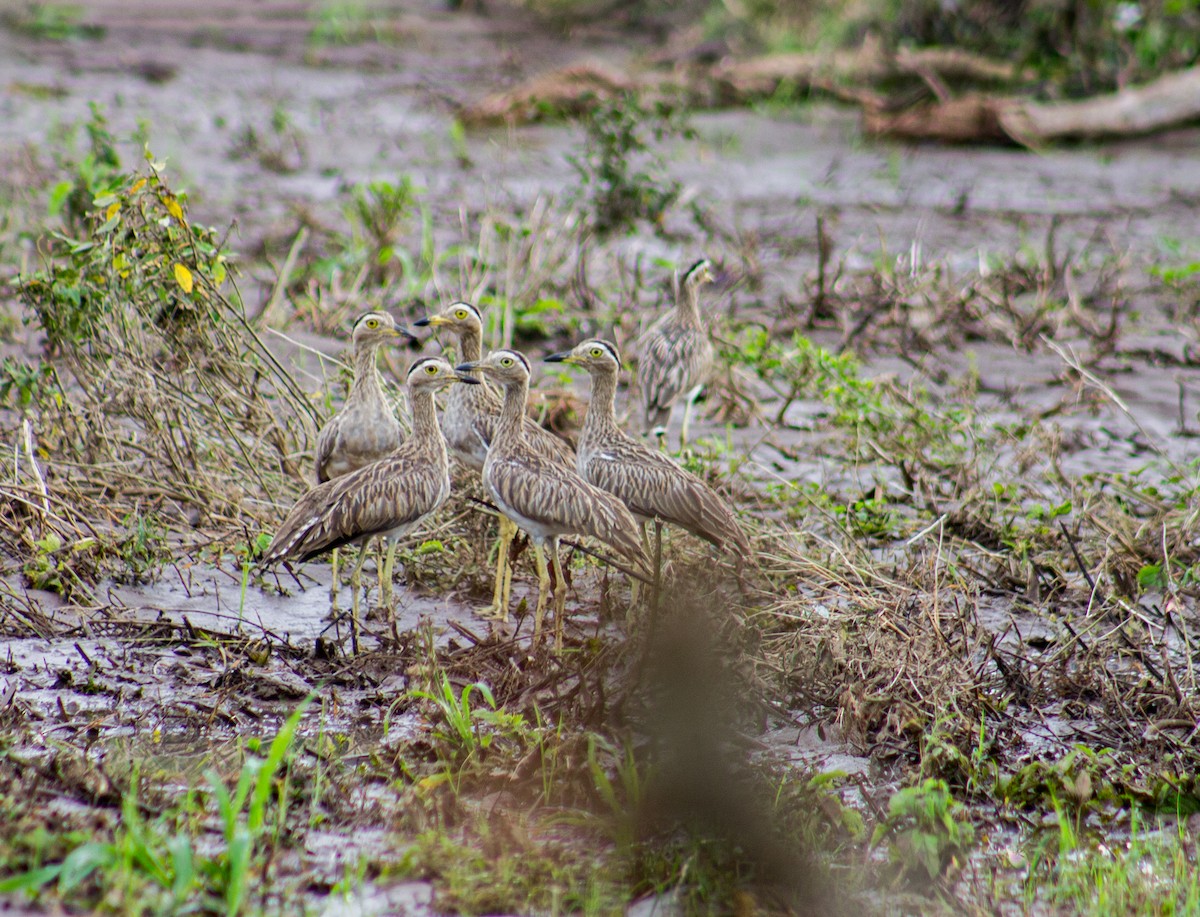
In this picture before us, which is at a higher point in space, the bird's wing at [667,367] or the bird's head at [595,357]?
the bird's head at [595,357]

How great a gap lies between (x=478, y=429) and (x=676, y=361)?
5.83ft

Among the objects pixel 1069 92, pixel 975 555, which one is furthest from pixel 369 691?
pixel 1069 92

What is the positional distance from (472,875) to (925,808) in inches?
57.2

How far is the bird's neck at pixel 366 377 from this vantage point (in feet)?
21.8

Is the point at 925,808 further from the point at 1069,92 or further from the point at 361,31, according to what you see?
the point at 361,31

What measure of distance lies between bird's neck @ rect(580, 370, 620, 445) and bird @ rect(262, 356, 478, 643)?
79 centimetres

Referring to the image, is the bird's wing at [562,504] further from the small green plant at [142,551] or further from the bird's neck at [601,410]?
the small green plant at [142,551]

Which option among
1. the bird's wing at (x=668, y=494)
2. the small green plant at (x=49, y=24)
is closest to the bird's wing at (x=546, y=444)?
the bird's wing at (x=668, y=494)

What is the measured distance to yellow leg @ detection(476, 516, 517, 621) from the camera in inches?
256

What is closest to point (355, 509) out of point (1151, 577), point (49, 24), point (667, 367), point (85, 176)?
point (667, 367)

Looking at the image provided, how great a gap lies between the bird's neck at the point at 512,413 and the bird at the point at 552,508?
0.07m

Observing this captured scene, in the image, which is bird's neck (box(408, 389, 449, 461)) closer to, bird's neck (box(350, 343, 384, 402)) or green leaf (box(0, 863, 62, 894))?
bird's neck (box(350, 343, 384, 402))

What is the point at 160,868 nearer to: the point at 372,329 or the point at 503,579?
the point at 503,579

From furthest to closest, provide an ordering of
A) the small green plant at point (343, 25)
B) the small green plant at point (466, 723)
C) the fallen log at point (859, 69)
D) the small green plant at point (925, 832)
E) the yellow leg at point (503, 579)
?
the small green plant at point (343, 25) → the fallen log at point (859, 69) → the yellow leg at point (503, 579) → the small green plant at point (466, 723) → the small green plant at point (925, 832)
